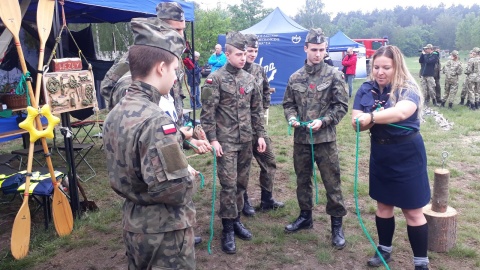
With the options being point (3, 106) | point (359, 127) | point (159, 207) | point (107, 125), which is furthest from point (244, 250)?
point (3, 106)

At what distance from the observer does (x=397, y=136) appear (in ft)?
9.68

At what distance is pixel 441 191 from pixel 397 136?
1.11 metres

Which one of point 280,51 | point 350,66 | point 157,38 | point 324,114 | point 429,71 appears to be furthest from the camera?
point 350,66

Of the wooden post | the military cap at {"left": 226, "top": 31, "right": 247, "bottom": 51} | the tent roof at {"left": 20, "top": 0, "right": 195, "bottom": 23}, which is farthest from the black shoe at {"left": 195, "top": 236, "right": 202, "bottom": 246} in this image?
the tent roof at {"left": 20, "top": 0, "right": 195, "bottom": 23}

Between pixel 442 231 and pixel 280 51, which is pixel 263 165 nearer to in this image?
pixel 442 231

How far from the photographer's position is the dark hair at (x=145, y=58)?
5.88 ft

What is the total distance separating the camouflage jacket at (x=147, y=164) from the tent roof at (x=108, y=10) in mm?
3139

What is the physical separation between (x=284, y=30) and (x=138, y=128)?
11467 millimetres

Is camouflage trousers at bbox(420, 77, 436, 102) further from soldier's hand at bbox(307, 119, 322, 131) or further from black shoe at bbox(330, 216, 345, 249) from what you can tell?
A: soldier's hand at bbox(307, 119, 322, 131)

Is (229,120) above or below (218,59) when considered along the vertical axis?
above

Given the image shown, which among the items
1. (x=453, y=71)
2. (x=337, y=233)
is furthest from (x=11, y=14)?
(x=453, y=71)

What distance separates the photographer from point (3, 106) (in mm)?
5219

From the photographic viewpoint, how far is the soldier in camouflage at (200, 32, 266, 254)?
12.0 ft

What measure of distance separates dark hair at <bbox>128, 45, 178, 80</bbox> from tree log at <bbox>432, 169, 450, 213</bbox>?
2.90m
